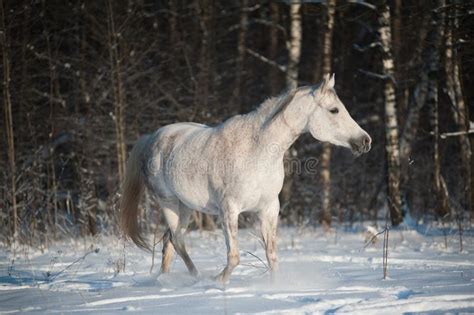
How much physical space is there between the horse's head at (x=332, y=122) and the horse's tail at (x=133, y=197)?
7.99 feet

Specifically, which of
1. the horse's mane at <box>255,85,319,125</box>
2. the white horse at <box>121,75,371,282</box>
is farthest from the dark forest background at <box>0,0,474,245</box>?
the horse's mane at <box>255,85,319,125</box>

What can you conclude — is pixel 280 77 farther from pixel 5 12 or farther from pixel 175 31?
pixel 5 12

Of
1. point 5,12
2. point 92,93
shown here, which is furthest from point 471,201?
point 5,12

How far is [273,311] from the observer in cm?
341

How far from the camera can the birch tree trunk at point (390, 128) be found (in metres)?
9.06

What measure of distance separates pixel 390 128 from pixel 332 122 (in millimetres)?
4477

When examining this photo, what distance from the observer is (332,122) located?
201 inches

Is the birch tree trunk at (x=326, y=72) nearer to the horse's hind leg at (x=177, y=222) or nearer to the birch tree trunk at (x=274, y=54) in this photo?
the birch tree trunk at (x=274, y=54)

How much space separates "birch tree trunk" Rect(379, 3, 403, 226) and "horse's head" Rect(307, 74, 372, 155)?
4.36 meters

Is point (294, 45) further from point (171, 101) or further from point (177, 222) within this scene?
point (177, 222)

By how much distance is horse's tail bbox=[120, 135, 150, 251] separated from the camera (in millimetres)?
6227

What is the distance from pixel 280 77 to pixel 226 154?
472 inches

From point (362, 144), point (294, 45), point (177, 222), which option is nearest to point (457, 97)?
point (294, 45)

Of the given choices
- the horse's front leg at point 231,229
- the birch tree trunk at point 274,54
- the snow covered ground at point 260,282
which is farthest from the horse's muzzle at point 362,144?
the birch tree trunk at point 274,54
